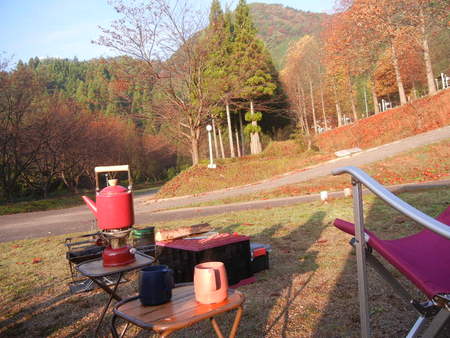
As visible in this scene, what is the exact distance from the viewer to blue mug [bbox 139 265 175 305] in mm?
1923

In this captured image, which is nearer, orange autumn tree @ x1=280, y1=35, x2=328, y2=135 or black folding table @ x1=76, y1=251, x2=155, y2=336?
black folding table @ x1=76, y1=251, x2=155, y2=336

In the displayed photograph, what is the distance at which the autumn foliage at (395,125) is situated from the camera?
741 inches

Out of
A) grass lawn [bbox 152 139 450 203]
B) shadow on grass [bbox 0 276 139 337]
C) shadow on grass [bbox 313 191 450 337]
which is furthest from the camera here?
grass lawn [bbox 152 139 450 203]

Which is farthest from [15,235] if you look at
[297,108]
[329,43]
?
[297,108]

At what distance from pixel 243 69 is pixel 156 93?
4.74 metres

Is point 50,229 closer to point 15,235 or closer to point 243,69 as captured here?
point 15,235

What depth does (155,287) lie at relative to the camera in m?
1.93

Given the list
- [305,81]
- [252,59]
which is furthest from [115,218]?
[305,81]

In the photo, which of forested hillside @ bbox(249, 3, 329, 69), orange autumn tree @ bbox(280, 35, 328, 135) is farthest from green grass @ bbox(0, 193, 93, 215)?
forested hillside @ bbox(249, 3, 329, 69)

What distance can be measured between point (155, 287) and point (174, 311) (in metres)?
0.17

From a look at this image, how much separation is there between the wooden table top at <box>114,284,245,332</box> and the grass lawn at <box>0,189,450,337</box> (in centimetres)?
96

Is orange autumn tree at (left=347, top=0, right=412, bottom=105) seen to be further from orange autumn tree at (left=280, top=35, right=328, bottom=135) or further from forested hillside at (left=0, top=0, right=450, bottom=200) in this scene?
orange autumn tree at (left=280, top=35, right=328, bottom=135)

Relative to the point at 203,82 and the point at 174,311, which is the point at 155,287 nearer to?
the point at 174,311

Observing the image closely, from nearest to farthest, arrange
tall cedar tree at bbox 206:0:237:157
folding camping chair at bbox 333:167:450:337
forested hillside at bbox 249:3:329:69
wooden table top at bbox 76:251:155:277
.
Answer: folding camping chair at bbox 333:167:450:337 → wooden table top at bbox 76:251:155:277 → tall cedar tree at bbox 206:0:237:157 → forested hillside at bbox 249:3:329:69
